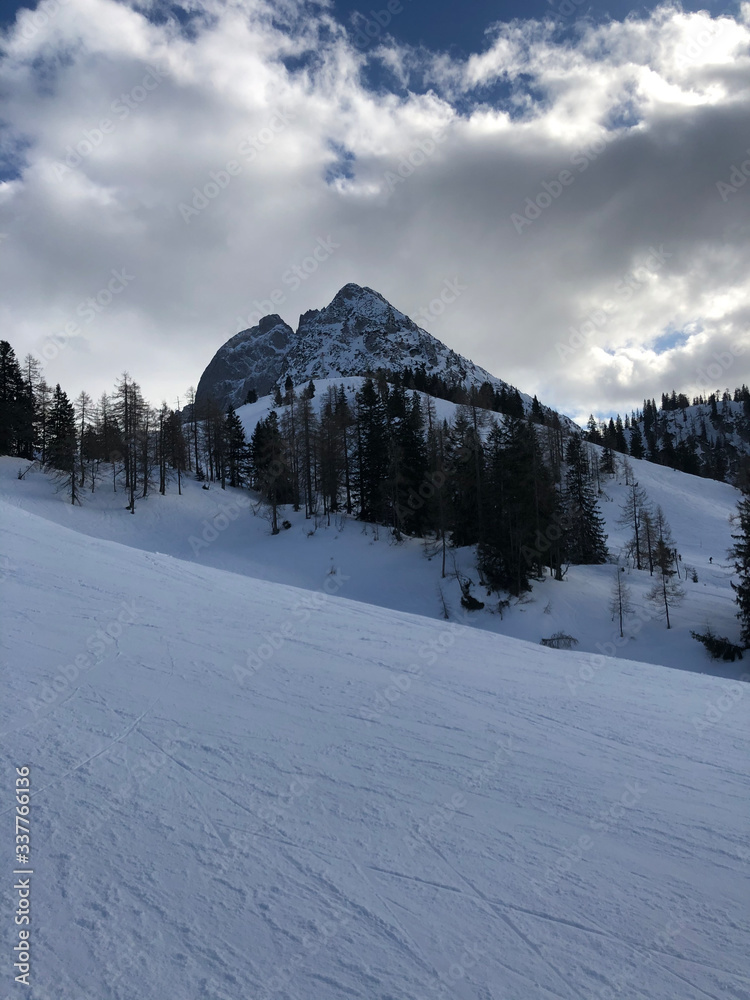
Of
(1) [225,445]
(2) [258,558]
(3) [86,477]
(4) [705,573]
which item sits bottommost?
(4) [705,573]

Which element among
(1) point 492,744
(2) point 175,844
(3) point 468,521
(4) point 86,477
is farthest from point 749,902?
(4) point 86,477

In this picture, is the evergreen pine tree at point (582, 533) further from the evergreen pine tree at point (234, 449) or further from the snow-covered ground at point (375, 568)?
the evergreen pine tree at point (234, 449)

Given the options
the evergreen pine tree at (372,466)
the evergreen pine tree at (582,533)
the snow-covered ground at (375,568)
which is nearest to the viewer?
the snow-covered ground at (375,568)

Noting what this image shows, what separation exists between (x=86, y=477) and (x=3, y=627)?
1605 inches

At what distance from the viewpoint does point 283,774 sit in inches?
215

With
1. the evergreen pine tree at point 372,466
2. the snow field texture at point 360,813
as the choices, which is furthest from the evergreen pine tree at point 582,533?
the snow field texture at point 360,813

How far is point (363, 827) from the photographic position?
468 cm

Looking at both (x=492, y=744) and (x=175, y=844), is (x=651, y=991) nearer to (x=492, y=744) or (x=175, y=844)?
(x=492, y=744)

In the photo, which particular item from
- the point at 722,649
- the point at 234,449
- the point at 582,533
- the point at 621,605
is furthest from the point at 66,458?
the point at 722,649

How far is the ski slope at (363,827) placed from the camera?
3.33 m

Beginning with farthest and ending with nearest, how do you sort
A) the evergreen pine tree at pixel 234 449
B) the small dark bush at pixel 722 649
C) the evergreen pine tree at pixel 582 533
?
the evergreen pine tree at pixel 234 449 < the evergreen pine tree at pixel 582 533 < the small dark bush at pixel 722 649

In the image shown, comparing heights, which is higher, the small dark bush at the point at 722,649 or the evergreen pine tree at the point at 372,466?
the evergreen pine tree at the point at 372,466

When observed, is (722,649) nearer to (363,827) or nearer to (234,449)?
(363,827)

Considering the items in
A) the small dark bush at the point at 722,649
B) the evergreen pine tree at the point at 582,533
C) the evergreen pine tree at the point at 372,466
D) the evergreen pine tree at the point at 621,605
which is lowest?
the small dark bush at the point at 722,649
